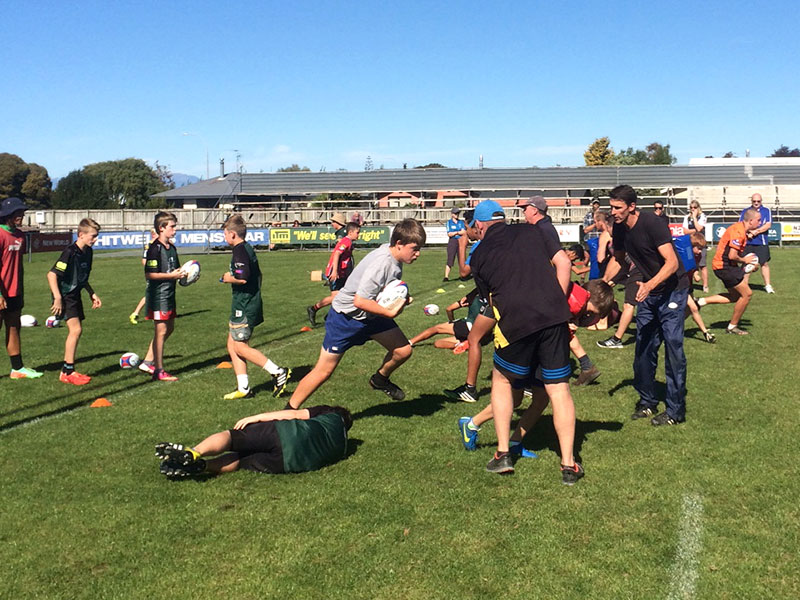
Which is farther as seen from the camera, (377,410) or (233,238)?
(233,238)

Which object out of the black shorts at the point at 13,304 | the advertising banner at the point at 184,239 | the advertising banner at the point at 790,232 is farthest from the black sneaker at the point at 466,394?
the advertising banner at the point at 790,232

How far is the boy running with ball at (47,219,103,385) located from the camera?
921cm

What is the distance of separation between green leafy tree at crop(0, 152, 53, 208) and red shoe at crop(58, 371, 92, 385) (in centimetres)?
8464

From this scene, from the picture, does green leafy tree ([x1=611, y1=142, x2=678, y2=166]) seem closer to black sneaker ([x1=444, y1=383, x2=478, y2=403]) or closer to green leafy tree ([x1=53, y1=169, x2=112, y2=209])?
green leafy tree ([x1=53, y1=169, x2=112, y2=209])

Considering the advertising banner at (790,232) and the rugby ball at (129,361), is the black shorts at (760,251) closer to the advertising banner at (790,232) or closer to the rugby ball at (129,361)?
the rugby ball at (129,361)

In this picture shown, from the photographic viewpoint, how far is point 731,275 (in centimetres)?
1171

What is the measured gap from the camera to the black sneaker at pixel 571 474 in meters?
5.44

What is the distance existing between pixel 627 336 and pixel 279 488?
321 inches

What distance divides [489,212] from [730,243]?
6925 millimetres

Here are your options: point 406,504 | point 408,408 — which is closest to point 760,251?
point 408,408

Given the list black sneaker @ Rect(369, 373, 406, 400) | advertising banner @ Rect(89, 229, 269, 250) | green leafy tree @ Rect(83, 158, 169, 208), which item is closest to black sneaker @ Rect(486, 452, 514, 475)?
black sneaker @ Rect(369, 373, 406, 400)

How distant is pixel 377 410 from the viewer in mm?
7637

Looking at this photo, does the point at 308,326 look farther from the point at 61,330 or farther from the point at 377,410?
the point at 377,410

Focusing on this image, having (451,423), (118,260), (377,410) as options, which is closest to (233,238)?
(377,410)
